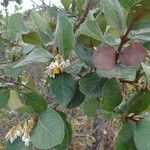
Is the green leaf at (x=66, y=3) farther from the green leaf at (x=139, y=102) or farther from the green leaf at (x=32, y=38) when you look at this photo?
the green leaf at (x=139, y=102)

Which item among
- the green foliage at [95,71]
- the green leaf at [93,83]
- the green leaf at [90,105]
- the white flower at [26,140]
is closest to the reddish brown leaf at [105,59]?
the green foliage at [95,71]

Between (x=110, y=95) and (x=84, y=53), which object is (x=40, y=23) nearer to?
(x=84, y=53)

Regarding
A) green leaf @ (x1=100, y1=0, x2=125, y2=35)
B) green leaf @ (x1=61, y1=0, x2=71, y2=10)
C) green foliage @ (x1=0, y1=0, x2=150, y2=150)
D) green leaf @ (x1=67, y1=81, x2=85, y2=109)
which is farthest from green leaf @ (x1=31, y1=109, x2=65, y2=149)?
green leaf @ (x1=61, y1=0, x2=71, y2=10)

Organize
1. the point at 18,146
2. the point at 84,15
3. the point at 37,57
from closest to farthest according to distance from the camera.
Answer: the point at 37,57 < the point at 18,146 < the point at 84,15

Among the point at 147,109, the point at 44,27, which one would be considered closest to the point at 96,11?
the point at 44,27

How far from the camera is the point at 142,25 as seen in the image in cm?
74

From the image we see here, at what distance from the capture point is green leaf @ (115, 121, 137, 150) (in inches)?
31.2

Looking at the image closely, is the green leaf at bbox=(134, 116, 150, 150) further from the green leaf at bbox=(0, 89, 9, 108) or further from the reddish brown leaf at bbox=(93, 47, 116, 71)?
the green leaf at bbox=(0, 89, 9, 108)

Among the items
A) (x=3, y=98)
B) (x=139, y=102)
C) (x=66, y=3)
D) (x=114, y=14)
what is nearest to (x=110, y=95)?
(x=139, y=102)

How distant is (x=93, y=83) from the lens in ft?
2.82

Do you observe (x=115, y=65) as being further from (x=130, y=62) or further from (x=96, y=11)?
(x=96, y=11)

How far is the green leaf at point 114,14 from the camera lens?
28.7 inches

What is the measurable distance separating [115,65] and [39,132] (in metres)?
0.19

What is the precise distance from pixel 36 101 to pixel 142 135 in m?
Result: 0.23
